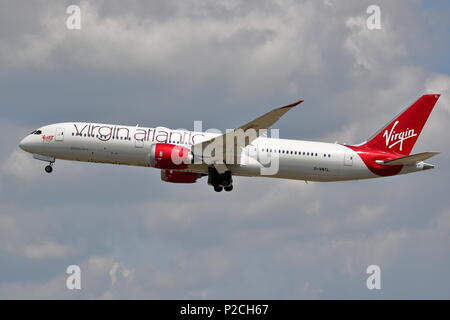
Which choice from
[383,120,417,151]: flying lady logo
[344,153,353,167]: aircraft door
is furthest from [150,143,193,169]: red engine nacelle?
[383,120,417,151]: flying lady logo

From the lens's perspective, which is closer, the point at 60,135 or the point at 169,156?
the point at 169,156

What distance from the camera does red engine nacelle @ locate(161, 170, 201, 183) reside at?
95.7 m

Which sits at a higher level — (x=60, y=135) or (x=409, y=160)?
(x=60, y=135)

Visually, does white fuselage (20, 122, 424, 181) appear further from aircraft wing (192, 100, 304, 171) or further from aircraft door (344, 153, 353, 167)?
aircraft wing (192, 100, 304, 171)

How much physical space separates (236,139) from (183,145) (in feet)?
15.4

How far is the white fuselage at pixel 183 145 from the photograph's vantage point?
296 feet

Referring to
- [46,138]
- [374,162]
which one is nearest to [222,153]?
[374,162]

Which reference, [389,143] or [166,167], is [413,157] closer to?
[389,143]

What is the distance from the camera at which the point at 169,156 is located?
88312 mm

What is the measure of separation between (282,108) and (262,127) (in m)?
5.10

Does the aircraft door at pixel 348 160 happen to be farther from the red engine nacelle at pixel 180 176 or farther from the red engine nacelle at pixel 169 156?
the red engine nacelle at pixel 169 156

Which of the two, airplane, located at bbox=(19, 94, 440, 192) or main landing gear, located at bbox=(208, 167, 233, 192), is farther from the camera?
main landing gear, located at bbox=(208, 167, 233, 192)

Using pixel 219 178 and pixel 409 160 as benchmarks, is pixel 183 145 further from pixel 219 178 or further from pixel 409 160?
pixel 409 160

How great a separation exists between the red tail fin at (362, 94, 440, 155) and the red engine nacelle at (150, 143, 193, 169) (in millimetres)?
16677
